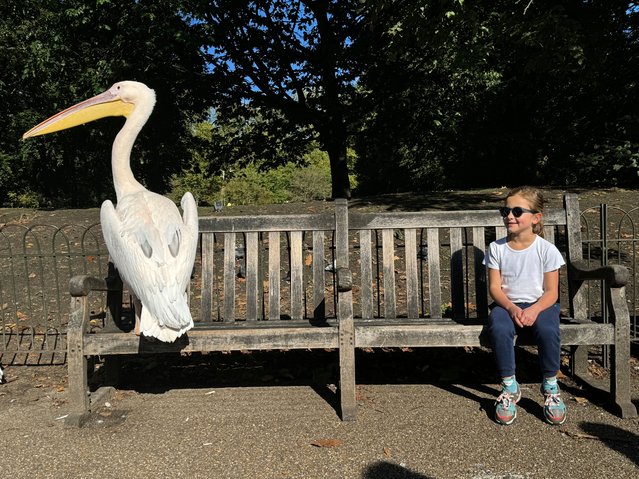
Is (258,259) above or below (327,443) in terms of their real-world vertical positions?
above

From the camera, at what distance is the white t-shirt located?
352 cm

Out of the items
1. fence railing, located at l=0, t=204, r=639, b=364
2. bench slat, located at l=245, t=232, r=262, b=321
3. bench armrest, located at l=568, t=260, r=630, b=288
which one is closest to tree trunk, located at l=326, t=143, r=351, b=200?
fence railing, located at l=0, t=204, r=639, b=364

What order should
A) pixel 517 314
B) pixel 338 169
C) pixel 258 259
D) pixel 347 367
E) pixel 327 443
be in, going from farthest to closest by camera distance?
pixel 338 169, pixel 258 259, pixel 347 367, pixel 517 314, pixel 327 443

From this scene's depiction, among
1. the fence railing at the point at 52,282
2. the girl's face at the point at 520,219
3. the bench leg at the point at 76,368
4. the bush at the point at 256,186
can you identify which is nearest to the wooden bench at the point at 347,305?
the bench leg at the point at 76,368

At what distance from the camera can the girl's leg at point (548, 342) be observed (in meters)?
3.33

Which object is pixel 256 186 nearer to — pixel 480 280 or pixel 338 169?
pixel 338 169

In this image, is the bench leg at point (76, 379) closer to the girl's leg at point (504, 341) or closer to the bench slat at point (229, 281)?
the bench slat at point (229, 281)

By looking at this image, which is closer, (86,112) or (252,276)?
(86,112)

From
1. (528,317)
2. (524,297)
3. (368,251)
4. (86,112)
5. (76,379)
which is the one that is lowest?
(76,379)

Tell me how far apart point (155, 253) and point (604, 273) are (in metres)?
2.94

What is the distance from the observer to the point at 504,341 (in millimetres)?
3342

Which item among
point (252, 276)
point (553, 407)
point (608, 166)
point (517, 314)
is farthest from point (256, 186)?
point (553, 407)

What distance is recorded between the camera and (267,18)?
15023 mm

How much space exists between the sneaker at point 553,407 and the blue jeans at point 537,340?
0.26 ft
